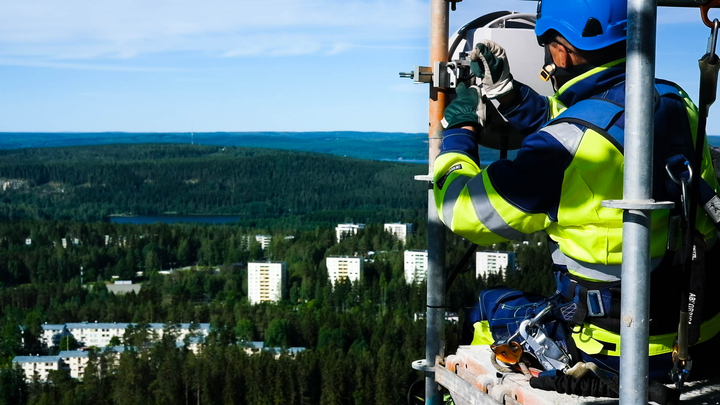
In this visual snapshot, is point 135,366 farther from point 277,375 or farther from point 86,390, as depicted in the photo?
point 277,375

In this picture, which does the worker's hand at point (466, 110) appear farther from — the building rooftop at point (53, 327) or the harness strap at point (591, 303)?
the building rooftop at point (53, 327)

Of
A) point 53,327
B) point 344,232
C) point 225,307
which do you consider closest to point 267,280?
point 225,307

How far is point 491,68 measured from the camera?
4379 millimetres

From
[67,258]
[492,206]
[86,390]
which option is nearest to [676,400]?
[492,206]

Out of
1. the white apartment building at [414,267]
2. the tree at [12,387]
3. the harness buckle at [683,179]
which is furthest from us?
the white apartment building at [414,267]

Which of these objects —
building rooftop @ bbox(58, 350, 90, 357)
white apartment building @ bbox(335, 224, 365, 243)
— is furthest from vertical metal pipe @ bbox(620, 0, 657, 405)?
white apartment building @ bbox(335, 224, 365, 243)

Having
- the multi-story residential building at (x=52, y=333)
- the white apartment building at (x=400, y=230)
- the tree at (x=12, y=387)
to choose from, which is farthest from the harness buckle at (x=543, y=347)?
the white apartment building at (x=400, y=230)

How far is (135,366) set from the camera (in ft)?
278

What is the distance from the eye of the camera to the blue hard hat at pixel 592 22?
386 centimetres

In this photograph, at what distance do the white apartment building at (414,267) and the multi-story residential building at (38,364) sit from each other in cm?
3973

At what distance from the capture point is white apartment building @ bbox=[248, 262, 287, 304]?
116938 millimetres

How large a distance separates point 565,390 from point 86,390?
83031 millimetres

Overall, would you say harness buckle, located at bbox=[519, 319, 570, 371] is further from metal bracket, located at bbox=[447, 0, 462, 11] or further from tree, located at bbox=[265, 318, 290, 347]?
tree, located at bbox=[265, 318, 290, 347]

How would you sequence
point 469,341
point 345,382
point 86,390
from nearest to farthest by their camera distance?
point 469,341 → point 345,382 → point 86,390
